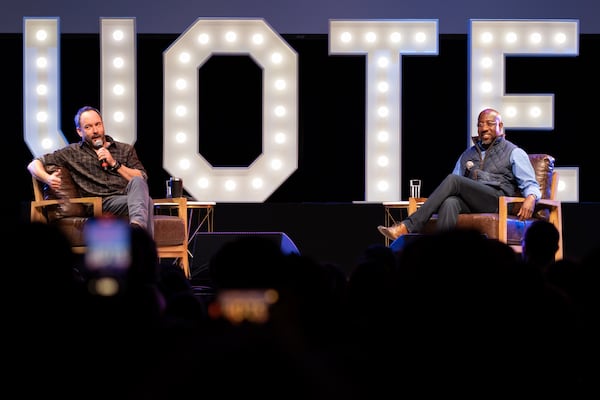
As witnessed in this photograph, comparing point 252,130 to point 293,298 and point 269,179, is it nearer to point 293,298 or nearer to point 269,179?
point 269,179

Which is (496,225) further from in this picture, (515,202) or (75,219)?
(75,219)

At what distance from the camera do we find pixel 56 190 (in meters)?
4.85

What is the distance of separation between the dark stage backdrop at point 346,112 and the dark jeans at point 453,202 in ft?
4.29

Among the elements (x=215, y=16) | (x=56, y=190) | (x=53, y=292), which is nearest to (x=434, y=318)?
(x=53, y=292)

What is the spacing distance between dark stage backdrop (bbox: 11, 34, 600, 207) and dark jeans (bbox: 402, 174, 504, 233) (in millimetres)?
1306

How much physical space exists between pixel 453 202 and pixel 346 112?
176 cm

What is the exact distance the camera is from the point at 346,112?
255 inches

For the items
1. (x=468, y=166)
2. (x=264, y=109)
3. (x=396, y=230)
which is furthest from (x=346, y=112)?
(x=396, y=230)

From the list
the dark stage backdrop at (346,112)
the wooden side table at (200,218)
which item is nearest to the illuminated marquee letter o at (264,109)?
the wooden side table at (200,218)

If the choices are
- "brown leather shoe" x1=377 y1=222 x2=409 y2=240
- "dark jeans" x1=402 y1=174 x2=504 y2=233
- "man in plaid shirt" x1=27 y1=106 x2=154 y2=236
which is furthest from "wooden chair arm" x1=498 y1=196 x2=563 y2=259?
"man in plaid shirt" x1=27 y1=106 x2=154 y2=236

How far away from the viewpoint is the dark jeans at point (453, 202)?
16.4ft

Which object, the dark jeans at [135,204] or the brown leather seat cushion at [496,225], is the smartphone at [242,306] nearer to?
the dark jeans at [135,204]

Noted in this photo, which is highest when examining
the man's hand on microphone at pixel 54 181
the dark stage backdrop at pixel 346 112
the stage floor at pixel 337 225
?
the dark stage backdrop at pixel 346 112

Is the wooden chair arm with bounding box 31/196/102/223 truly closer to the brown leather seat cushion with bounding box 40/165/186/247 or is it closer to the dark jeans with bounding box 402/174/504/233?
the brown leather seat cushion with bounding box 40/165/186/247
